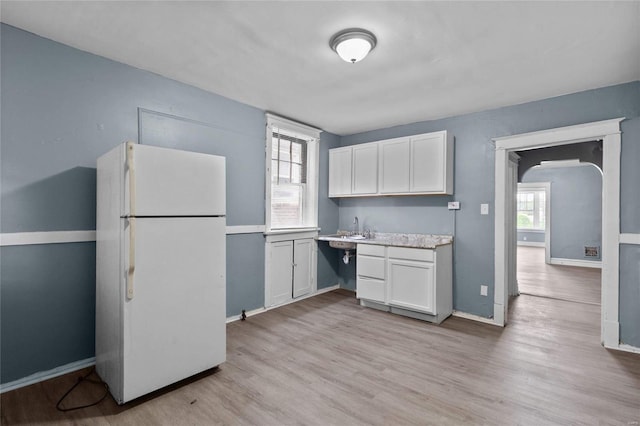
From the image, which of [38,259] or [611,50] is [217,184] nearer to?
[38,259]

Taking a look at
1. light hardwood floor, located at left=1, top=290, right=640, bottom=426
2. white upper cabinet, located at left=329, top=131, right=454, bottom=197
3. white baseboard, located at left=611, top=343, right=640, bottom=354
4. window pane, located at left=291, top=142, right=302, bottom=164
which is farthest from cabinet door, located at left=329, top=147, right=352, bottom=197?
white baseboard, located at left=611, top=343, right=640, bottom=354

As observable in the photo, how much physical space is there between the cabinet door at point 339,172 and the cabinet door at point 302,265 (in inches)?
33.9

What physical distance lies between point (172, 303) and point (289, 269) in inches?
82.7

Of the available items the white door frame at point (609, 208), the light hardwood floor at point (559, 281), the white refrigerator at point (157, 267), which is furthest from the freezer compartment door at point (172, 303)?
the light hardwood floor at point (559, 281)

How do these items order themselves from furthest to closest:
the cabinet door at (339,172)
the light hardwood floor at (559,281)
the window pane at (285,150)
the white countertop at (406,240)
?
the light hardwood floor at (559,281) < the cabinet door at (339,172) < the window pane at (285,150) < the white countertop at (406,240)

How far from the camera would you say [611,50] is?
233cm

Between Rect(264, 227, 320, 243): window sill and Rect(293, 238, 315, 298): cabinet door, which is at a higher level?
Rect(264, 227, 320, 243): window sill

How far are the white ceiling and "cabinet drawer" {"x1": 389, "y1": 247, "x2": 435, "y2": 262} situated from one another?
1.68 meters

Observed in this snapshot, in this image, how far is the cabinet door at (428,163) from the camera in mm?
3707

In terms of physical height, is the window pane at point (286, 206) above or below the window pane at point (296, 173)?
below

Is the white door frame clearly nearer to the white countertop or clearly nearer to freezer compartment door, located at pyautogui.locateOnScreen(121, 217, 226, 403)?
the white countertop

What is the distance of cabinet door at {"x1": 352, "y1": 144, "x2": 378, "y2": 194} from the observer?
169 inches

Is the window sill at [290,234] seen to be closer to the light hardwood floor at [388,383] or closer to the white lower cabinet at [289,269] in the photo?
the white lower cabinet at [289,269]

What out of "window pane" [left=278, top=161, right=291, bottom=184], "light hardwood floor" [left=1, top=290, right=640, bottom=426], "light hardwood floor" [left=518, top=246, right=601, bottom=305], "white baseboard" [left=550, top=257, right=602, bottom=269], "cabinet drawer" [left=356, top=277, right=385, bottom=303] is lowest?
"light hardwood floor" [left=1, top=290, right=640, bottom=426]
